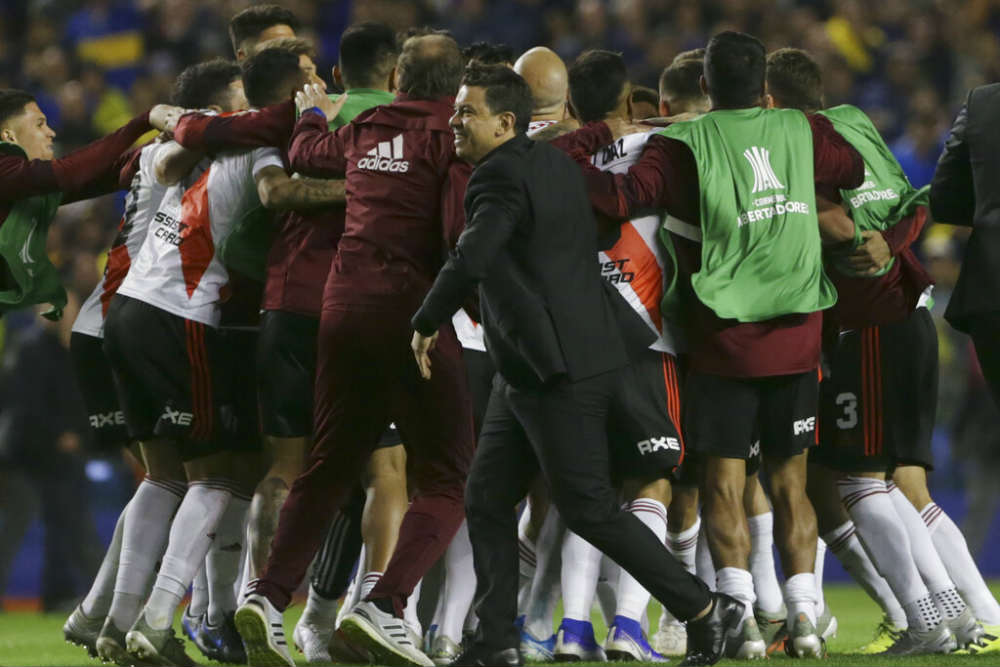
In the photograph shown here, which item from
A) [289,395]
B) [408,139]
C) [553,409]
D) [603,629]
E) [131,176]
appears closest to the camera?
Answer: [553,409]

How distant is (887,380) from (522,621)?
178 cm

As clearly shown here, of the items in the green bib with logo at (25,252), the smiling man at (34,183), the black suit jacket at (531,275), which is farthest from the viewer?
the green bib with logo at (25,252)

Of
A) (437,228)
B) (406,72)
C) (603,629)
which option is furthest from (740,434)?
(603,629)

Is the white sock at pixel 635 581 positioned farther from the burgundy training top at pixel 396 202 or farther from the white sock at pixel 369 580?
the burgundy training top at pixel 396 202

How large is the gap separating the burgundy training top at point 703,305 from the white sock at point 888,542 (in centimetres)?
72

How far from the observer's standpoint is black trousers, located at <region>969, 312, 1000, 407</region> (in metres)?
5.73

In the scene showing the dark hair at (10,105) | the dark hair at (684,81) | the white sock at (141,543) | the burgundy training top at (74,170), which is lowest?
the white sock at (141,543)

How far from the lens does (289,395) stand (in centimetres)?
631

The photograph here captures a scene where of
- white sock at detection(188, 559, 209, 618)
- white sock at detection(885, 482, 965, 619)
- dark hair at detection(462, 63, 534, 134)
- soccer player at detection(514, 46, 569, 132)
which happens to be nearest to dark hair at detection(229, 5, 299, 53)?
soccer player at detection(514, 46, 569, 132)

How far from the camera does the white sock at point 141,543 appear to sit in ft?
21.0

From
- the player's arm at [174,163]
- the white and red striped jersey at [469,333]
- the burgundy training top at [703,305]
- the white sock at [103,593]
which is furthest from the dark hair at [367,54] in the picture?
the white sock at [103,593]

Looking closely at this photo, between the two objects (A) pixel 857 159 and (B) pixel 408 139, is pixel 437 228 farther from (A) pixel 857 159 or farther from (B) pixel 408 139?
(A) pixel 857 159

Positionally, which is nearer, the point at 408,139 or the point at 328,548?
the point at 408,139

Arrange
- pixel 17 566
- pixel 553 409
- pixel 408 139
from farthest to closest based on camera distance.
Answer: pixel 17 566 < pixel 408 139 < pixel 553 409
